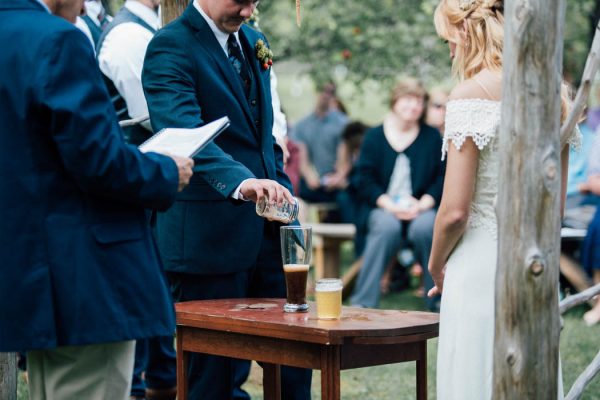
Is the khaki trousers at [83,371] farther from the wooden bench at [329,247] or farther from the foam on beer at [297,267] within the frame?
the wooden bench at [329,247]

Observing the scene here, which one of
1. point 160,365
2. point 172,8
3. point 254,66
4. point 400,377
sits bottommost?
point 400,377

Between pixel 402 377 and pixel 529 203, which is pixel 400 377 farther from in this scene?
pixel 529 203

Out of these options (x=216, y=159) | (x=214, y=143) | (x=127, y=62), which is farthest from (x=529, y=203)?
(x=127, y=62)

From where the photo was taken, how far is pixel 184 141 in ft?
12.1

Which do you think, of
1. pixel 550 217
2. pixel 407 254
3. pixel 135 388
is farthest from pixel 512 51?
pixel 407 254

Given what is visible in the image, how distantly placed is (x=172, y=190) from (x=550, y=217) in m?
1.18

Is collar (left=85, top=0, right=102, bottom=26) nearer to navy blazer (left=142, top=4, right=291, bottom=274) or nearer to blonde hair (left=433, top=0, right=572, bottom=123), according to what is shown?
navy blazer (left=142, top=4, right=291, bottom=274)

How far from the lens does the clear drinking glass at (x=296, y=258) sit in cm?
413

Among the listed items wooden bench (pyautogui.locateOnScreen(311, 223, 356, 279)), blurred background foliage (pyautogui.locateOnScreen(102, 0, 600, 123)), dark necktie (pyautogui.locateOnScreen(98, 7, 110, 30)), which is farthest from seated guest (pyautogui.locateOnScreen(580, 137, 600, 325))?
dark necktie (pyautogui.locateOnScreen(98, 7, 110, 30))

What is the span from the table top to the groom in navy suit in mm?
337

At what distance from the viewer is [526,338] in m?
3.24

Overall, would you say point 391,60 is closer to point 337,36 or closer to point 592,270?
point 337,36

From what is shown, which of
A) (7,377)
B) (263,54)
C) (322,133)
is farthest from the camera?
(322,133)

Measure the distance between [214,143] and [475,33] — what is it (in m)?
1.25
